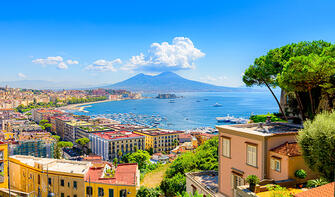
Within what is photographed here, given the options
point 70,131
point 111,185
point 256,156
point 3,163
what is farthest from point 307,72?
point 70,131

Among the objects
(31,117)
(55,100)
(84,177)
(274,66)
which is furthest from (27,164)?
(55,100)

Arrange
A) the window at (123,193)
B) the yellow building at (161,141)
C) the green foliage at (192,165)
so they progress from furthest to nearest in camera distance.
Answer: the yellow building at (161,141)
the green foliage at (192,165)
the window at (123,193)

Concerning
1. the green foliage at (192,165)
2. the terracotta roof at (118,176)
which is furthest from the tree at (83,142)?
the green foliage at (192,165)

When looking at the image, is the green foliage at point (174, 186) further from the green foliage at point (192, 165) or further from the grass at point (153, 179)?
the grass at point (153, 179)

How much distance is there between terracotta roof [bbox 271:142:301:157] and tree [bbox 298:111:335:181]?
15.4 inches

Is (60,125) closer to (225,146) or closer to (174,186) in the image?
(174,186)

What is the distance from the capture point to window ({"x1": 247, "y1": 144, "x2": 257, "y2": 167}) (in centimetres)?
784

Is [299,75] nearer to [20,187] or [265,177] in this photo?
[265,177]

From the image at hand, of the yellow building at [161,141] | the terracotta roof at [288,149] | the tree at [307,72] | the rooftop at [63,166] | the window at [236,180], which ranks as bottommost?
the yellow building at [161,141]

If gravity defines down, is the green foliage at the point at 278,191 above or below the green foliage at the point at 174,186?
above

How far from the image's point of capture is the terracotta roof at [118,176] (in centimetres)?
1348

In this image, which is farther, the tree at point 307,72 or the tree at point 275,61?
the tree at point 275,61

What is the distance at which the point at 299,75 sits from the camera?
8742mm

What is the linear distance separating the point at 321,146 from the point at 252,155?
6.84ft
